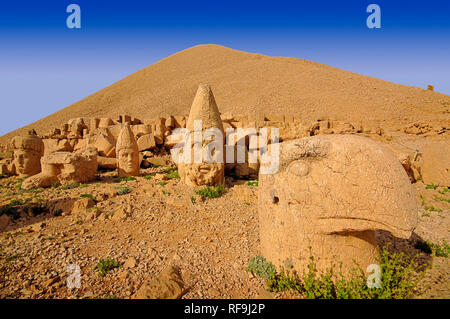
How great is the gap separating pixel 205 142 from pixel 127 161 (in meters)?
3.36

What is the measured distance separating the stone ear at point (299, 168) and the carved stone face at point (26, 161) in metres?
10.3

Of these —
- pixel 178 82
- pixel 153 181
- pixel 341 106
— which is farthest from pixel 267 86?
pixel 153 181

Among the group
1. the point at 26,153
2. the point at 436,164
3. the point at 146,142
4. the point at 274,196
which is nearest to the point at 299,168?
the point at 274,196

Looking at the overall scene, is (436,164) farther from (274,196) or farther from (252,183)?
(274,196)

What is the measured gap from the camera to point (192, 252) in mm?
3695

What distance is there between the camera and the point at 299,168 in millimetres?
2516

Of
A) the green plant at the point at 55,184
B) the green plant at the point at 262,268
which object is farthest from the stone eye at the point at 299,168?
the green plant at the point at 55,184

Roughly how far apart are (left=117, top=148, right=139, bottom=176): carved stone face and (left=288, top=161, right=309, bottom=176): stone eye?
688cm

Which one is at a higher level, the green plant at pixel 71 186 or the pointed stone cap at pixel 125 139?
the pointed stone cap at pixel 125 139

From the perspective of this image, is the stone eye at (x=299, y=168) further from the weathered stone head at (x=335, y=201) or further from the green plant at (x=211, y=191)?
the green plant at (x=211, y=191)

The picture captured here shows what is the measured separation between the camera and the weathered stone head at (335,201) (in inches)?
86.7

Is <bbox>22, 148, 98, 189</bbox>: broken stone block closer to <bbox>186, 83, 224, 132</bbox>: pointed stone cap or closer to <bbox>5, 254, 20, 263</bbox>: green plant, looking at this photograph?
<bbox>186, 83, 224, 132</bbox>: pointed stone cap
